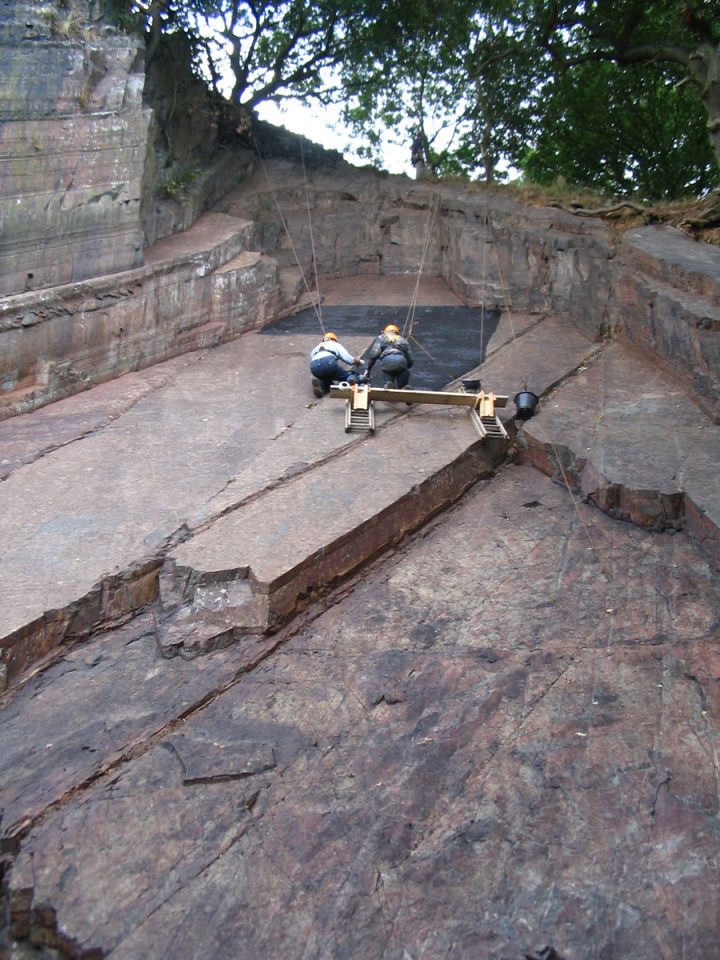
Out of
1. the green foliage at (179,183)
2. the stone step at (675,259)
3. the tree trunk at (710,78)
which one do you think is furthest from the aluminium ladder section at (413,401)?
the green foliage at (179,183)

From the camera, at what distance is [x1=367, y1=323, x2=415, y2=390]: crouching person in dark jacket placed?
8.28m

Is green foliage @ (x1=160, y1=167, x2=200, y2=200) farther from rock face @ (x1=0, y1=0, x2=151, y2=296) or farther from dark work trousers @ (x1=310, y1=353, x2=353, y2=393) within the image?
dark work trousers @ (x1=310, y1=353, x2=353, y2=393)

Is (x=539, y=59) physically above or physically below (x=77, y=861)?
above

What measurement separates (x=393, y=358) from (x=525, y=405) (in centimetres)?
133

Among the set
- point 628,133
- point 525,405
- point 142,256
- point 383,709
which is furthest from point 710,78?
point 383,709

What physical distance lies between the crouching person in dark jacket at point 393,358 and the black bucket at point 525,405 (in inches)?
44.2

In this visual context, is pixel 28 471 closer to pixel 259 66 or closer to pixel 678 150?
pixel 259 66

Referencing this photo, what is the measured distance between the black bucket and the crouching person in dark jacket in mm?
1123

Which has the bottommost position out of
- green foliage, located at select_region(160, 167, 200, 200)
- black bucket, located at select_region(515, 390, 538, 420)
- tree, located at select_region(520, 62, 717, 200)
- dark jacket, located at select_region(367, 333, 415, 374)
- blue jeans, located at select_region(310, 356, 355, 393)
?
blue jeans, located at select_region(310, 356, 355, 393)

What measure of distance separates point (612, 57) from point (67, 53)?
7.09 metres

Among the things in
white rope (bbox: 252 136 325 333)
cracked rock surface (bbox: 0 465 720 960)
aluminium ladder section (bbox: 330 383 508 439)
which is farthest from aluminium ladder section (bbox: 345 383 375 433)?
white rope (bbox: 252 136 325 333)

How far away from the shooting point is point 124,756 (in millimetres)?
4633

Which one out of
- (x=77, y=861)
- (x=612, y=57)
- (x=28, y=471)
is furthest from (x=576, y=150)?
(x=77, y=861)

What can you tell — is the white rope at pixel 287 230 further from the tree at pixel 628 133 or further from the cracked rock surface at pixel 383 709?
the tree at pixel 628 133
